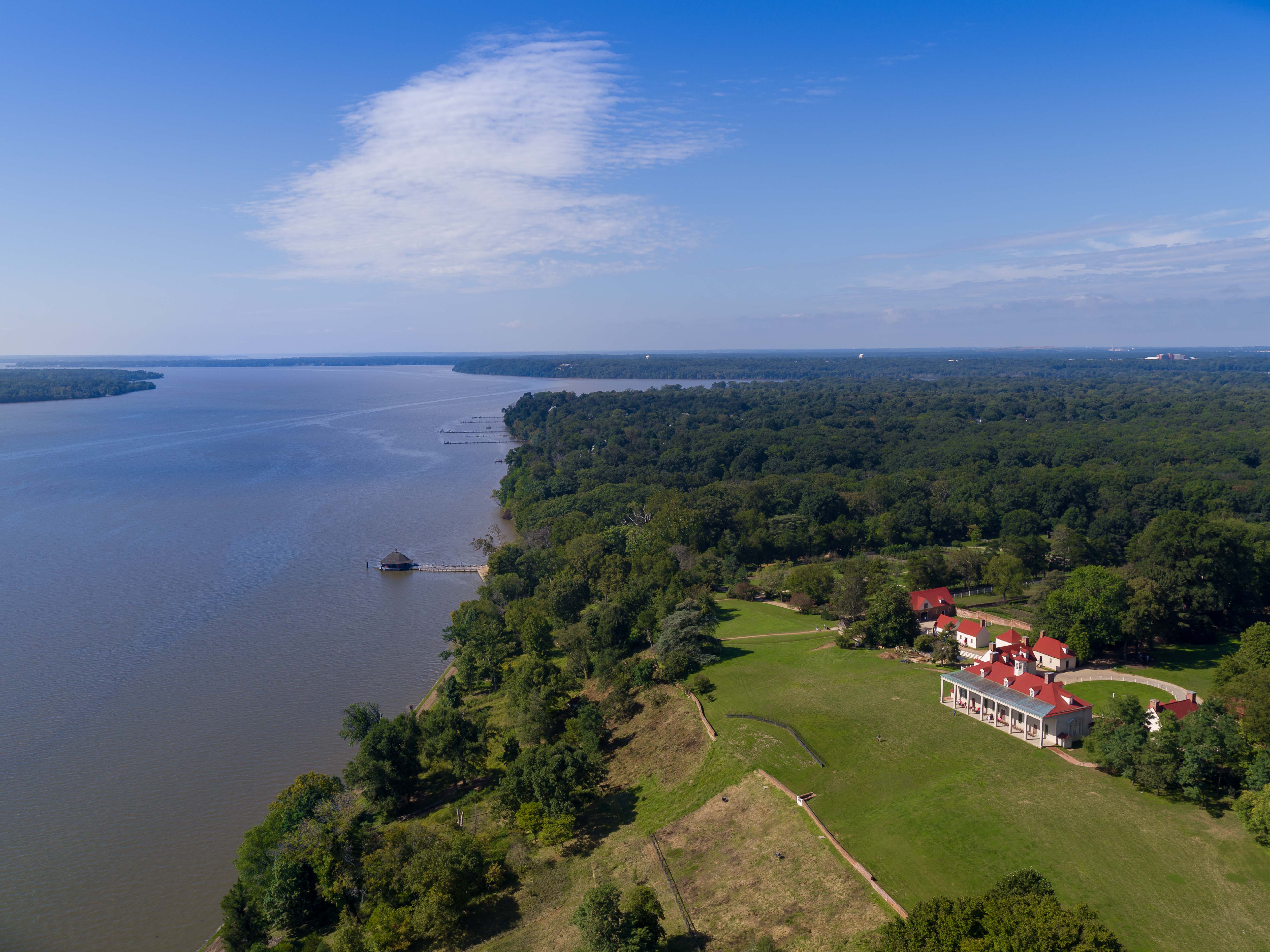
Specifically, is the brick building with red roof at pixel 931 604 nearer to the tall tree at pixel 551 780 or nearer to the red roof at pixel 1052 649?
the red roof at pixel 1052 649

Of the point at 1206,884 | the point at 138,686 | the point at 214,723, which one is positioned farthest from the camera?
Result: the point at 138,686

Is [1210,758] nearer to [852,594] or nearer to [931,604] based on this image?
[931,604]

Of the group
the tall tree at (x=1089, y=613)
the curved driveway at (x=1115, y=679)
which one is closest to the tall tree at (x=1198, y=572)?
the tall tree at (x=1089, y=613)

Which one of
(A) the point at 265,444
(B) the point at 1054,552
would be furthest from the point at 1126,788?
(A) the point at 265,444

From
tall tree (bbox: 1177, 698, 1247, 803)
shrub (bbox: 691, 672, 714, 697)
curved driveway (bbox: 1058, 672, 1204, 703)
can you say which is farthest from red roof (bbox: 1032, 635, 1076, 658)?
shrub (bbox: 691, 672, 714, 697)

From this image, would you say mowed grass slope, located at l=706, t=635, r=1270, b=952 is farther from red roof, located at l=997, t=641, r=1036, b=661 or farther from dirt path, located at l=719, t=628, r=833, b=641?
dirt path, located at l=719, t=628, r=833, b=641

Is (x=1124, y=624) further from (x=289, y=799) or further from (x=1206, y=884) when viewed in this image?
(x=289, y=799)
